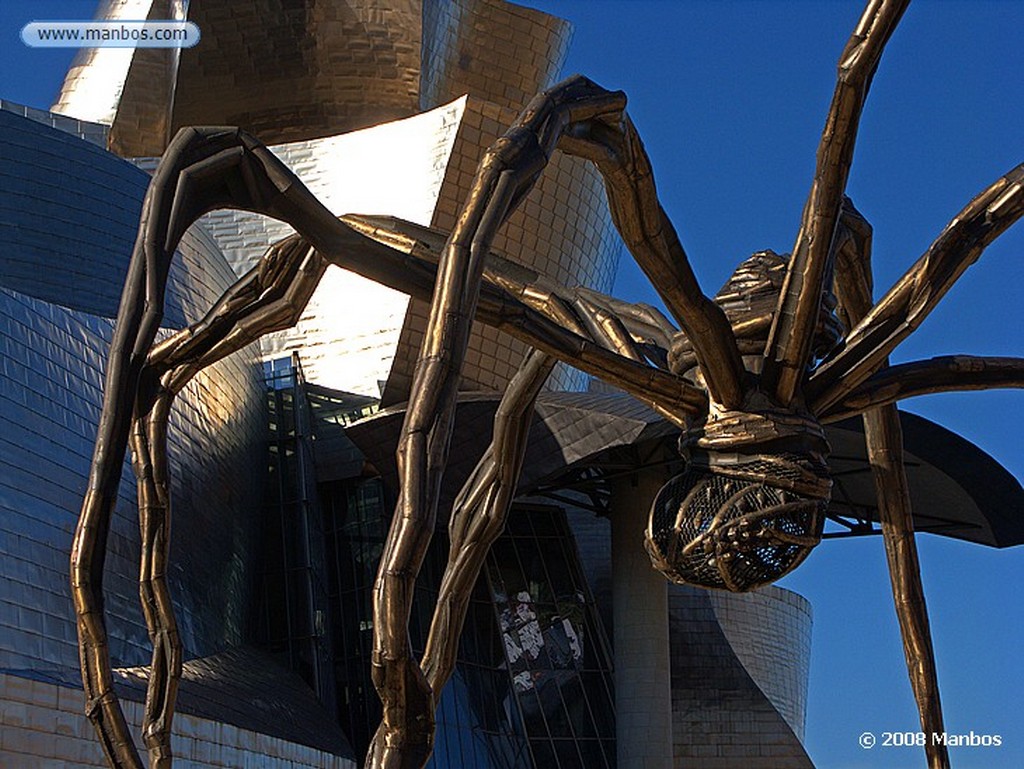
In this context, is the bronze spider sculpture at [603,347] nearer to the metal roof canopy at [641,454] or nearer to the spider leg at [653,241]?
the spider leg at [653,241]

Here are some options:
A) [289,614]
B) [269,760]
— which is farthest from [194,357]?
[289,614]

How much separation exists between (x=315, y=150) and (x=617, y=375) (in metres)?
24.4

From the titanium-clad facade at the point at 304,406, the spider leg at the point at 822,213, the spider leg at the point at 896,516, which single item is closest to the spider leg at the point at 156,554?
the spider leg at the point at 822,213

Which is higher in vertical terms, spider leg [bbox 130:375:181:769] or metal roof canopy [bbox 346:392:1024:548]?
metal roof canopy [bbox 346:392:1024:548]

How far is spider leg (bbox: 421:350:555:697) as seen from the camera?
20.3 ft

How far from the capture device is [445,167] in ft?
88.1

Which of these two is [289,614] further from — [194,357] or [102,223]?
[194,357]

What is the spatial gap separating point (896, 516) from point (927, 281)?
1.35m

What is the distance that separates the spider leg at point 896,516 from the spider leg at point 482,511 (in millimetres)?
1450

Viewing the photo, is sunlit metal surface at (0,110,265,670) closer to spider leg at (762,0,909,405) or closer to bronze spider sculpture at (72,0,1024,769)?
bronze spider sculpture at (72,0,1024,769)

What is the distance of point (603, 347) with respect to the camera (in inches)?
235

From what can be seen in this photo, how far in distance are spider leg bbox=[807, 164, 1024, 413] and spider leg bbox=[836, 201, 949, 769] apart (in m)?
0.55

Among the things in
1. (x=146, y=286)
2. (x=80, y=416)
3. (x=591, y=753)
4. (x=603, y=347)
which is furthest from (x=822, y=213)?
(x=591, y=753)

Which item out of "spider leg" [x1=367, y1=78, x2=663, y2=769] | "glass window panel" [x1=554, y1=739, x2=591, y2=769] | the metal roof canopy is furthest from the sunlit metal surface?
"spider leg" [x1=367, y1=78, x2=663, y2=769]
